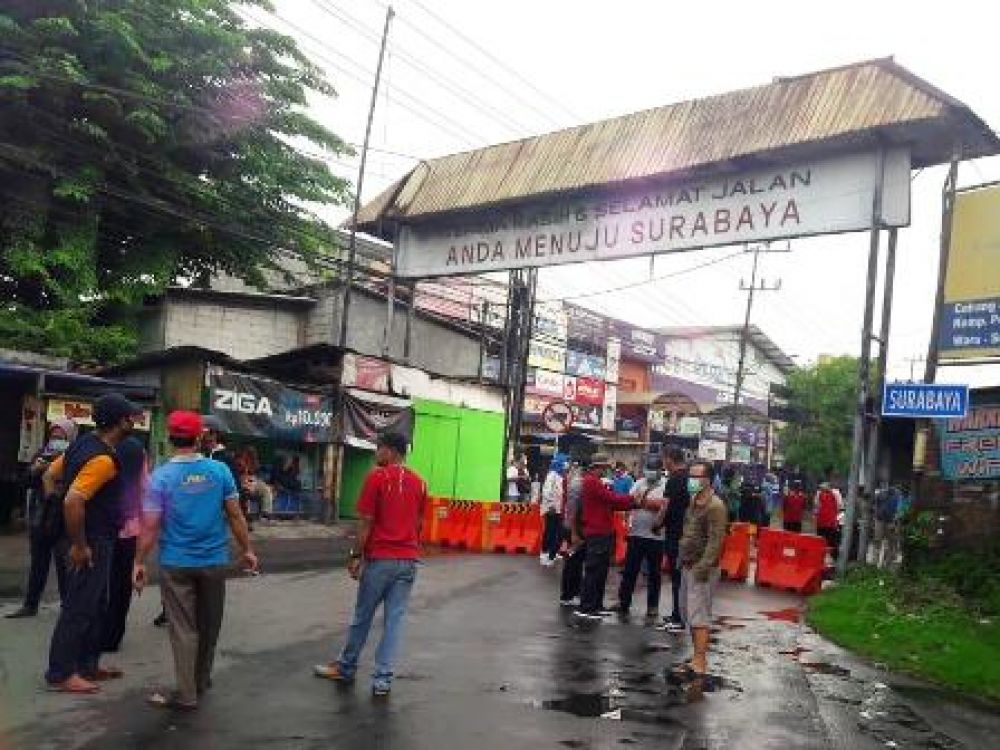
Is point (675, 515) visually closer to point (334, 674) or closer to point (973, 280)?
point (973, 280)

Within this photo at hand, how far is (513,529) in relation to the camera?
19.3 metres

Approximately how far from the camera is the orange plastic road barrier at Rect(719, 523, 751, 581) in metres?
17.0

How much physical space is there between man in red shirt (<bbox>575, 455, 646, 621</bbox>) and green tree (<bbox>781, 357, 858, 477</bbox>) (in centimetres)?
4022

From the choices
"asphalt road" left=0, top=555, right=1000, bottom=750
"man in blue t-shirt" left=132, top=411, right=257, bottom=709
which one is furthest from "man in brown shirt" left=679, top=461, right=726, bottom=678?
"man in blue t-shirt" left=132, top=411, right=257, bottom=709

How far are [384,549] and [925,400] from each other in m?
8.54

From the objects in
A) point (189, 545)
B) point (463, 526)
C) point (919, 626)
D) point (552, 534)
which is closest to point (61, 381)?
point (463, 526)

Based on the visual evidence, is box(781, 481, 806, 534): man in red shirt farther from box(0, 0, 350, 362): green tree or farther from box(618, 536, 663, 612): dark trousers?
→ box(0, 0, 350, 362): green tree

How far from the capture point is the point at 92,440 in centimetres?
638

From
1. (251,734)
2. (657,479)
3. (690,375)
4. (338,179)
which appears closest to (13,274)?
(338,179)

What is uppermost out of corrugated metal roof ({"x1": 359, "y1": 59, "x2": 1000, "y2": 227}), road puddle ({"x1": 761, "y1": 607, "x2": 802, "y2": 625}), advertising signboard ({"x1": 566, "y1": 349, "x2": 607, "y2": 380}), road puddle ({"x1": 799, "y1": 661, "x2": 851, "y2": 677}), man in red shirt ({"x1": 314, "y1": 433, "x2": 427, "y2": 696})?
corrugated metal roof ({"x1": 359, "y1": 59, "x2": 1000, "y2": 227})

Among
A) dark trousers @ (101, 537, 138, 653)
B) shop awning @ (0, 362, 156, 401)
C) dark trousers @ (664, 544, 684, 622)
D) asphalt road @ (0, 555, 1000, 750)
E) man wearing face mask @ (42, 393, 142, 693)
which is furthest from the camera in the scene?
shop awning @ (0, 362, 156, 401)

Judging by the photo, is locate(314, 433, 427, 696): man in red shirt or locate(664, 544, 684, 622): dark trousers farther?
locate(664, 544, 684, 622): dark trousers

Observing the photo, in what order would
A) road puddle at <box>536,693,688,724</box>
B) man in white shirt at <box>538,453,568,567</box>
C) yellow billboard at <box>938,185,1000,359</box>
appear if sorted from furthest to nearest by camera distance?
man in white shirt at <box>538,453,568,567</box>, yellow billboard at <box>938,185,1000,359</box>, road puddle at <box>536,693,688,724</box>

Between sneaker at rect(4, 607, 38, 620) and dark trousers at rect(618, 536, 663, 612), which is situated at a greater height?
dark trousers at rect(618, 536, 663, 612)
